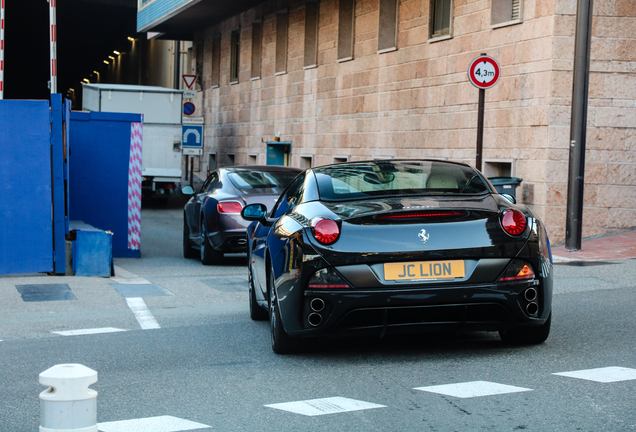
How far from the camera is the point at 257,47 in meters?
32.7

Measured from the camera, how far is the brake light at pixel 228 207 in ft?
41.3

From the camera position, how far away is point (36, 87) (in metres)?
74.8

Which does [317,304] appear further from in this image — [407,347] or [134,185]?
[134,185]

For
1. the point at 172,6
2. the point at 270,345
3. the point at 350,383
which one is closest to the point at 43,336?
the point at 270,345

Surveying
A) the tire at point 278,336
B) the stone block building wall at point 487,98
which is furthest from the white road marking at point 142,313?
the stone block building wall at point 487,98

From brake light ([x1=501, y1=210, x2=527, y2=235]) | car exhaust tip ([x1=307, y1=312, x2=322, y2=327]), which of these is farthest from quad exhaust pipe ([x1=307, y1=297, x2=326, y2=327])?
brake light ([x1=501, y1=210, x2=527, y2=235])

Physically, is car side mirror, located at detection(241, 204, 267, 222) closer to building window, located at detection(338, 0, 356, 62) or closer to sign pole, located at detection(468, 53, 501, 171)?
sign pole, located at detection(468, 53, 501, 171)

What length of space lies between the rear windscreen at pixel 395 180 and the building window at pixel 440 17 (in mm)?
13063

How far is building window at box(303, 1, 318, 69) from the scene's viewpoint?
26984 mm

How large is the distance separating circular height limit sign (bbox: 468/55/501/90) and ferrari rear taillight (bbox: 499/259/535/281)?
8996 mm

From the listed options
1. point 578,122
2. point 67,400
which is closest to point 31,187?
point 578,122

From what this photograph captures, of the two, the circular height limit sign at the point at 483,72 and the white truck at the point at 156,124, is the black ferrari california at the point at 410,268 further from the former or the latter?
the white truck at the point at 156,124

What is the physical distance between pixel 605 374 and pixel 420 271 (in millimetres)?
1192

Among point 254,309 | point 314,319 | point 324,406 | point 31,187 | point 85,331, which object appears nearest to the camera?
point 324,406
